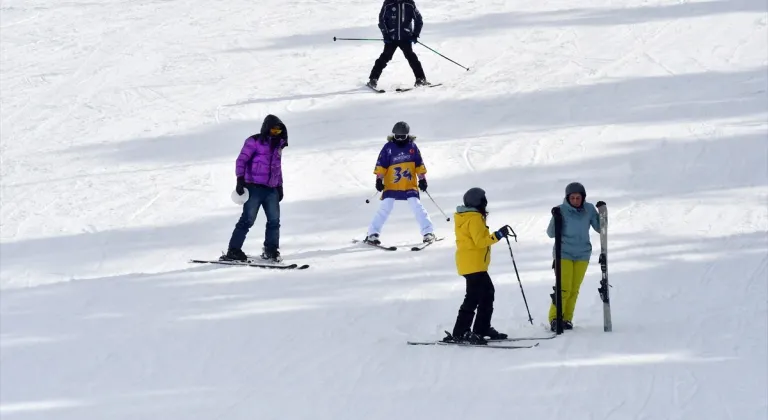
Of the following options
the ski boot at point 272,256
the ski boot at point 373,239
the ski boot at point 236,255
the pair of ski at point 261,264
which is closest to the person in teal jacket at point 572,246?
the pair of ski at point 261,264

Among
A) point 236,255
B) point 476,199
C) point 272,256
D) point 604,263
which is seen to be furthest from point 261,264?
point 604,263

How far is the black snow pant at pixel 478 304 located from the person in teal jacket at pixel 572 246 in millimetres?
696

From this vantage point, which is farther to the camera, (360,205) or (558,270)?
(360,205)

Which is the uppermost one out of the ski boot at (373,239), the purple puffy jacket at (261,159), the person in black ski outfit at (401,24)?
the person in black ski outfit at (401,24)

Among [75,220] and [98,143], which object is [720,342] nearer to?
[75,220]

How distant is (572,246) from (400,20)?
346 inches

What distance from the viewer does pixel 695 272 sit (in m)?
11.4

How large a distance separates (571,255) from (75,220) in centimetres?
700

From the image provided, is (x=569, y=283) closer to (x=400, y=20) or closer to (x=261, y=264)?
(x=261, y=264)

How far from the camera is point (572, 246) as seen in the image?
9.84 metres

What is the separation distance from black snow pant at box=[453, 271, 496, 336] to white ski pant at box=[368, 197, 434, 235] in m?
3.37

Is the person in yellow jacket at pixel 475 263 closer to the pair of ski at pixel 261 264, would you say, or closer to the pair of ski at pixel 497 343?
the pair of ski at pixel 497 343

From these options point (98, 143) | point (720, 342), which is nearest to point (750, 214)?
point (720, 342)

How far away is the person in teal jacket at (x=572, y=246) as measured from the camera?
9.81m
